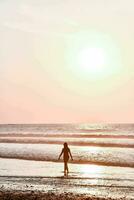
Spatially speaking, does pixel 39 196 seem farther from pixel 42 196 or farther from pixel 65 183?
pixel 65 183

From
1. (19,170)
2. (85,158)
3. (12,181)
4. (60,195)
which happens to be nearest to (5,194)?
(60,195)

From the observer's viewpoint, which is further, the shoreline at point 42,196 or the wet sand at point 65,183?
the wet sand at point 65,183

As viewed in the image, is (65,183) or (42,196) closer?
(42,196)

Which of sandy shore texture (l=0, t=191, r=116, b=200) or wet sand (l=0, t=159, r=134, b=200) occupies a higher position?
wet sand (l=0, t=159, r=134, b=200)

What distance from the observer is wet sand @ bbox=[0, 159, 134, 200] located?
64.3ft

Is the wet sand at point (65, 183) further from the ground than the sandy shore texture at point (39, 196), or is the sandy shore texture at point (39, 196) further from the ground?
the wet sand at point (65, 183)

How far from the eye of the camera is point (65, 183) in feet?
76.0

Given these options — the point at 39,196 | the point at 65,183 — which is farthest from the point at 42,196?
the point at 65,183

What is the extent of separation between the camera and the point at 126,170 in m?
30.4

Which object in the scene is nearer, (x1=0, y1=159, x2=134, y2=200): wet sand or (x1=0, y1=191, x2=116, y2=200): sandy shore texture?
(x1=0, y1=191, x2=116, y2=200): sandy shore texture

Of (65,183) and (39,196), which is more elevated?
(65,183)

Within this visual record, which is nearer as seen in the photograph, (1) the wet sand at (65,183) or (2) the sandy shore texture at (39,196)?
(2) the sandy shore texture at (39,196)

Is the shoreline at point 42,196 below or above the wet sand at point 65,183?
below

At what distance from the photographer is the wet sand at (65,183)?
64.3ft
